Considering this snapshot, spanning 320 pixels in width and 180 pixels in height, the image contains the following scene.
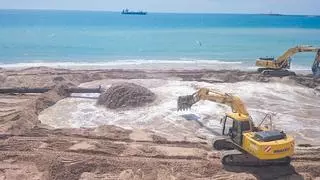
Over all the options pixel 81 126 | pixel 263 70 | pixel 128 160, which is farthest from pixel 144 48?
pixel 128 160

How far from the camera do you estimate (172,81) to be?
94.9 feet

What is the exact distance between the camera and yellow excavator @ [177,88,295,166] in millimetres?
13016

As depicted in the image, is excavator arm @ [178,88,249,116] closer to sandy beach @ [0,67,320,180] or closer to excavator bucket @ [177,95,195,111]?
excavator bucket @ [177,95,195,111]

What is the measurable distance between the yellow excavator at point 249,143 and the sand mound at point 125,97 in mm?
5911

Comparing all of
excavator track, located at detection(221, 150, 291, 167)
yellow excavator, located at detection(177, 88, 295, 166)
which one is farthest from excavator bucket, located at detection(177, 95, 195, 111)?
excavator track, located at detection(221, 150, 291, 167)

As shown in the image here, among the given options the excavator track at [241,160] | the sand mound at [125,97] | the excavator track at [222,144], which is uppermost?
the sand mound at [125,97]

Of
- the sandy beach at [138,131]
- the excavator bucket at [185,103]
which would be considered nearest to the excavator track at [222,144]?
the sandy beach at [138,131]

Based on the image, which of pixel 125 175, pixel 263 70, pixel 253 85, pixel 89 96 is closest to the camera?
pixel 125 175

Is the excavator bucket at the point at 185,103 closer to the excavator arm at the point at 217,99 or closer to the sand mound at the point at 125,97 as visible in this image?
the excavator arm at the point at 217,99

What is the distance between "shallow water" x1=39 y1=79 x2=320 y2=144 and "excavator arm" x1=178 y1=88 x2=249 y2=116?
85cm

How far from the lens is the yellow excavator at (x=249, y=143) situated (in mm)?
13016

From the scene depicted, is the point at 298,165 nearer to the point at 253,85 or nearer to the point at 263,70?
the point at 253,85

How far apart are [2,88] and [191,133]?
498 inches

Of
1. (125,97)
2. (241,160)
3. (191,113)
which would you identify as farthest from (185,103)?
(241,160)
